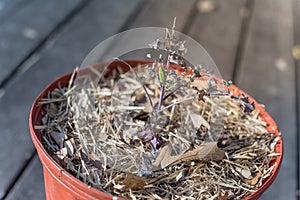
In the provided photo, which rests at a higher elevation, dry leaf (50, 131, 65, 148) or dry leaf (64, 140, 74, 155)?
dry leaf (50, 131, 65, 148)

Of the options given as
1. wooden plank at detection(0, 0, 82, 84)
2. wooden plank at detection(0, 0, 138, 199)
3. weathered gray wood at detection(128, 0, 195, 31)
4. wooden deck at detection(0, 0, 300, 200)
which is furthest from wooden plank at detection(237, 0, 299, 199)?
wooden plank at detection(0, 0, 82, 84)

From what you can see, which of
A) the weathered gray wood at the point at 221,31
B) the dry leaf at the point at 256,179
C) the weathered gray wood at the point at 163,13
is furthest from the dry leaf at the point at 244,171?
the weathered gray wood at the point at 163,13

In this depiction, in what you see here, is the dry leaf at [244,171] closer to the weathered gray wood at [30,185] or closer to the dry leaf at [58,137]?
the dry leaf at [58,137]

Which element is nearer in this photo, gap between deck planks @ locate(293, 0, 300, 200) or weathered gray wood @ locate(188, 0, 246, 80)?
gap between deck planks @ locate(293, 0, 300, 200)

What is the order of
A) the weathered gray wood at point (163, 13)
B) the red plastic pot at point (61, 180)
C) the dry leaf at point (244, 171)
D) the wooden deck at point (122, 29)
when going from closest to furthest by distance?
1. the red plastic pot at point (61, 180)
2. the dry leaf at point (244, 171)
3. the wooden deck at point (122, 29)
4. the weathered gray wood at point (163, 13)

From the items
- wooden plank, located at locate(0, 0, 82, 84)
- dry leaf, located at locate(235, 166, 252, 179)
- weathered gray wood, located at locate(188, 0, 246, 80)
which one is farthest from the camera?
weathered gray wood, located at locate(188, 0, 246, 80)

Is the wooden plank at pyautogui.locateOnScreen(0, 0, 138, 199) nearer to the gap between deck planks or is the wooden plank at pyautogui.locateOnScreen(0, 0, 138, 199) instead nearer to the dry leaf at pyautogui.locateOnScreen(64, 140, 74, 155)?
the dry leaf at pyautogui.locateOnScreen(64, 140, 74, 155)

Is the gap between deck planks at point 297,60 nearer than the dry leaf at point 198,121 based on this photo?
No

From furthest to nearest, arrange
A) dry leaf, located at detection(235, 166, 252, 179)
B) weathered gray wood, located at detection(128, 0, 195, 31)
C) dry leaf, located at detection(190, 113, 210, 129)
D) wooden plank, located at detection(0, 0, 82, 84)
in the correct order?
1. weathered gray wood, located at detection(128, 0, 195, 31)
2. wooden plank, located at detection(0, 0, 82, 84)
3. dry leaf, located at detection(190, 113, 210, 129)
4. dry leaf, located at detection(235, 166, 252, 179)
